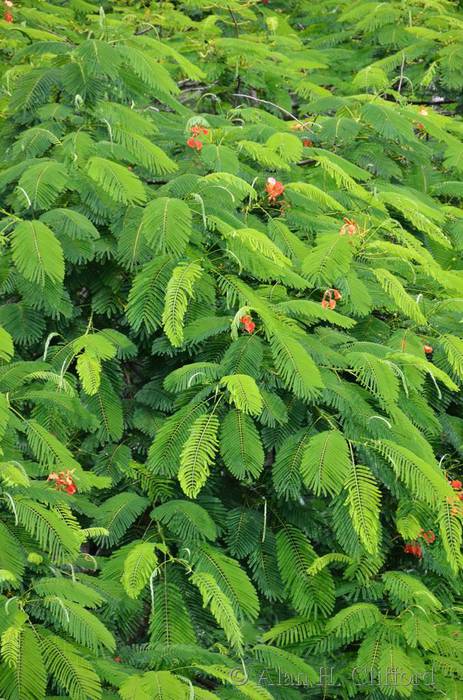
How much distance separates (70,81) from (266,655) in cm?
282

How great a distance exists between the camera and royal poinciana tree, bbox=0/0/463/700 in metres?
3.08

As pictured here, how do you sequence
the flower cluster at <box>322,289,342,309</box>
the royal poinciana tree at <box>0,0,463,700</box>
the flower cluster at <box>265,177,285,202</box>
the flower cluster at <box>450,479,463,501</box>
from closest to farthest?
the royal poinciana tree at <box>0,0,463,700</box> → the flower cluster at <box>450,479,463,501</box> → the flower cluster at <box>322,289,342,309</box> → the flower cluster at <box>265,177,285,202</box>

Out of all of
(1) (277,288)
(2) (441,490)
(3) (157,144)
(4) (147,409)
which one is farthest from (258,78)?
(2) (441,490)

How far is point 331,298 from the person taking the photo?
13.4 ft

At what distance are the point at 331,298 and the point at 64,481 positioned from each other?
1.52 meters

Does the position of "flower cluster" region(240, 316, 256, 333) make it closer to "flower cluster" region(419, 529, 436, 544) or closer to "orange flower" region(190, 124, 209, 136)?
"flower cluster" region(419, 529, 436, 544)

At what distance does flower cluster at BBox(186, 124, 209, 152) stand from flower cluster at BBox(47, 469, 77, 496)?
6.76 ft

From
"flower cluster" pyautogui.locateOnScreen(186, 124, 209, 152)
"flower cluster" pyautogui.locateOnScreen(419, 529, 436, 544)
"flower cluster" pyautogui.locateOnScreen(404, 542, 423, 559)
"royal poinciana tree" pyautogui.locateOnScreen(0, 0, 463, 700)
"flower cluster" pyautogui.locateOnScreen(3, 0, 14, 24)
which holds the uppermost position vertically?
"flower cluster" pyautogui.locateOnScreen(3, 0, 14, 24)

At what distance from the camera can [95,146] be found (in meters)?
4.24

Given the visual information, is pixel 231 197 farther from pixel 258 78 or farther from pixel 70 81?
pixel 258 78

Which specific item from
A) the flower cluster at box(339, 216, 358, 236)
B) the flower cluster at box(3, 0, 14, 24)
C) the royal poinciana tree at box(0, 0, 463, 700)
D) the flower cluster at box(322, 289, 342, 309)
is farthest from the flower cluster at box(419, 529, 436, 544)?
the flower cluster at box(3, 0, 14, 24)

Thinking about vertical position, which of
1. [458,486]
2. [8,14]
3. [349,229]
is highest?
[8,14]

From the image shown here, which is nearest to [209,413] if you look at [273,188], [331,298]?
[331,298]

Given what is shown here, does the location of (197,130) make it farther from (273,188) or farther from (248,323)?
(248,323)
